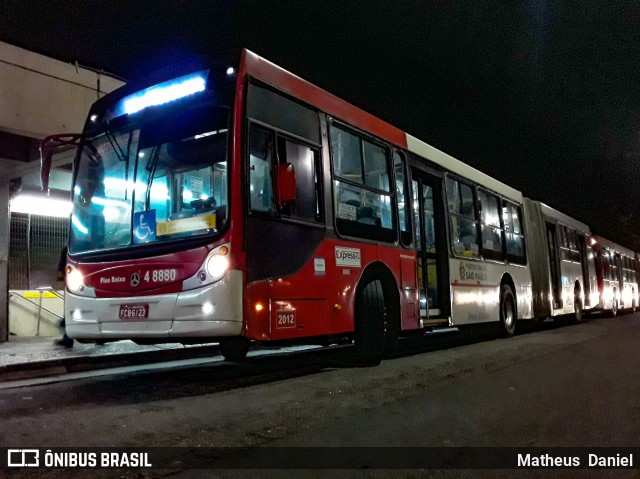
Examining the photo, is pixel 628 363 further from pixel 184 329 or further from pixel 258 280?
pixel 184 329

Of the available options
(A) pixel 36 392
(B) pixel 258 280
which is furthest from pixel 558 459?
(A) pixel 36 392

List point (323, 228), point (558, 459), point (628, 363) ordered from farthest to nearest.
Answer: point (628, 363), point (323, 228), point (558, 459)

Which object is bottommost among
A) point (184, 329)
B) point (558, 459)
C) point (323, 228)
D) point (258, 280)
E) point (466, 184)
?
point (558, 459)

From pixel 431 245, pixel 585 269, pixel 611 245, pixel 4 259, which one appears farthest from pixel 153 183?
pixel 611 245

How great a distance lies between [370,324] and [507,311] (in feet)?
20.6

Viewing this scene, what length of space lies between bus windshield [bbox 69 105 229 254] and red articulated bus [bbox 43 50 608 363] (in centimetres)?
2

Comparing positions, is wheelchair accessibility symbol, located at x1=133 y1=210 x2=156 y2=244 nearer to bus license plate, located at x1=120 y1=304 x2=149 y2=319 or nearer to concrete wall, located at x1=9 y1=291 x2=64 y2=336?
bus license plate, located at x1=120 y1=304 x2=149 y2=319

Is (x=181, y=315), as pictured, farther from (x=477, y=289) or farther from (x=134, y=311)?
(x=477, y=289)

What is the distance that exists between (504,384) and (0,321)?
951cm

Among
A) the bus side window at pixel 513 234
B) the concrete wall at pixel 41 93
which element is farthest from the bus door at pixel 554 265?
the concrete wall at pixel 41 93

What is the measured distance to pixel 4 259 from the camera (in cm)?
1145

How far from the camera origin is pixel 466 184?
1142 cm

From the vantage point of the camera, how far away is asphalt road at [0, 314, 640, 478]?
4.22 metres

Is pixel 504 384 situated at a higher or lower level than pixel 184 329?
lower
